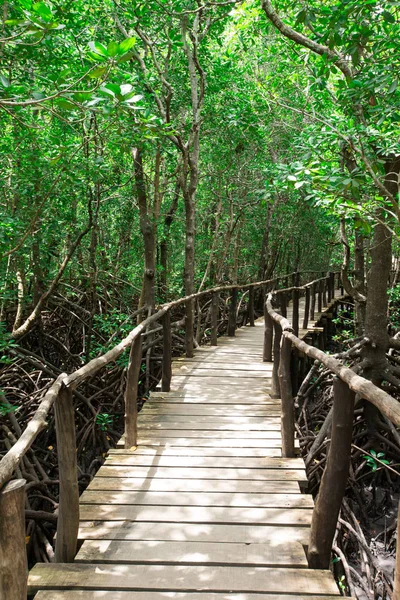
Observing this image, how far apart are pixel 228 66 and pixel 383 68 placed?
4.98 metres

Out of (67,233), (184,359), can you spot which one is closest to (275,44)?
(67,233)

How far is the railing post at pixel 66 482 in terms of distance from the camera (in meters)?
2.23

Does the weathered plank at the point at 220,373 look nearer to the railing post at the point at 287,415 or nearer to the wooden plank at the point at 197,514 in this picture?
the railing post at the point at 287,415

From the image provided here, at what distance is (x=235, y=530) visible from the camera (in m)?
2.50

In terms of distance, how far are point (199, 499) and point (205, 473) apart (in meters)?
0.36

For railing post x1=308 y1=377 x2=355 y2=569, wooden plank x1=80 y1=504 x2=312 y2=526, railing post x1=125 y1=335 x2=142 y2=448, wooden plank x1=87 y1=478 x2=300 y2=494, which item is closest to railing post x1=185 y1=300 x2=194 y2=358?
railing post x1=125 y1=335 x2=142 y2=448

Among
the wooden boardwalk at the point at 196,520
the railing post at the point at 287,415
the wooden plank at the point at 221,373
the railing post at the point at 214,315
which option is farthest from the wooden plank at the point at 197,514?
the railing post at the point at 214,315

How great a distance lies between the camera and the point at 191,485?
301 cm

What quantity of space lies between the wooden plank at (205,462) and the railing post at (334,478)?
40.1 inches

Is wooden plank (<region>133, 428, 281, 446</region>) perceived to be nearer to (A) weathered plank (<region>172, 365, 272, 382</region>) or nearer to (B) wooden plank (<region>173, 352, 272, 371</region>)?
(A) weathered plank (<region>172, 365, 272, 382</region>)

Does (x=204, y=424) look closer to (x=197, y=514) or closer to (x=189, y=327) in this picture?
(x=197, y=514)

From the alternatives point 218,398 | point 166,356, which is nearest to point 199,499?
point 218,398

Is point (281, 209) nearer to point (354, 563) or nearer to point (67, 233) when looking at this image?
point (67, 233)

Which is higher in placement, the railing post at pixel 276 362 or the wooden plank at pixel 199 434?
the railing post at pixel 276 362
